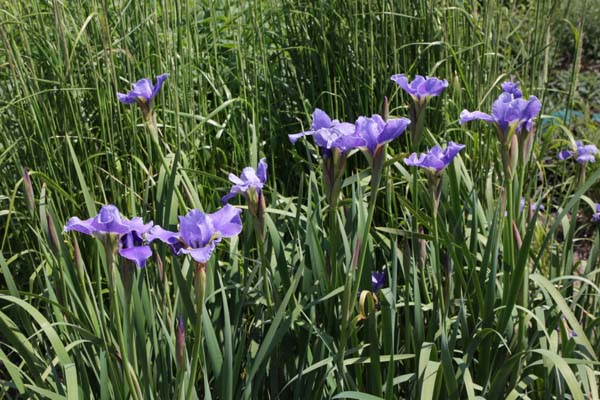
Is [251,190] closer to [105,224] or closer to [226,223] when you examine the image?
[226,223]

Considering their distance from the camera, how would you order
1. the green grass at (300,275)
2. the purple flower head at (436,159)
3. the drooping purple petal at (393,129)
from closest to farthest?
1. the drooping purple petal at (393,129)
2. the purple flower head at (436,159)
3. the green grass at (300,275)

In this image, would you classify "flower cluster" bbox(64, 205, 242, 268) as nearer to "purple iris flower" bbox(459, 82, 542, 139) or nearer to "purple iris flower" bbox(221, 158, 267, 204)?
"purple iris flower" bbox(221, 158, 267, 204)

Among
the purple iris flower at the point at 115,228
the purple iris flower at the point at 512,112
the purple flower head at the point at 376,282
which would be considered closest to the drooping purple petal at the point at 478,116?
the purple iris flower at the point at 512,112

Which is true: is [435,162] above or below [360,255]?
above

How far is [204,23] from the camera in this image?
3.64 meters

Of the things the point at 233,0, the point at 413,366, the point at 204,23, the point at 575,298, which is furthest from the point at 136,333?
the point at 233,0

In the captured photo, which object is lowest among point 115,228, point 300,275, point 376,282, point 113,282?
point 376,282

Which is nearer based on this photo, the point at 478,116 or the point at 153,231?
the point at 153,231

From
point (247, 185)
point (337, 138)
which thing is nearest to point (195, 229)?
point (247, 185)

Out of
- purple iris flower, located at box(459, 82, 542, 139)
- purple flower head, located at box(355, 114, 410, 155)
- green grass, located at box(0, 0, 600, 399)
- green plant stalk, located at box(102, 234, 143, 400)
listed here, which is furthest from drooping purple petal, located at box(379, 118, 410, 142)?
green plant stalk, located at box(102, 234, 143, 400)

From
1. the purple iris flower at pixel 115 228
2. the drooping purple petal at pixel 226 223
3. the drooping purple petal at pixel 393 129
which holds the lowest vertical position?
the drooping purple petal at pixel 226 223

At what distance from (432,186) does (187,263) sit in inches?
25.9

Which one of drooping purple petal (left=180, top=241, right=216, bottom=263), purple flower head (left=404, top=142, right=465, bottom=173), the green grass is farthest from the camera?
the green grass

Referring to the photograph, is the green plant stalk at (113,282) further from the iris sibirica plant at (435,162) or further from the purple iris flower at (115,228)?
the iris sibirica plant at (435,162)
